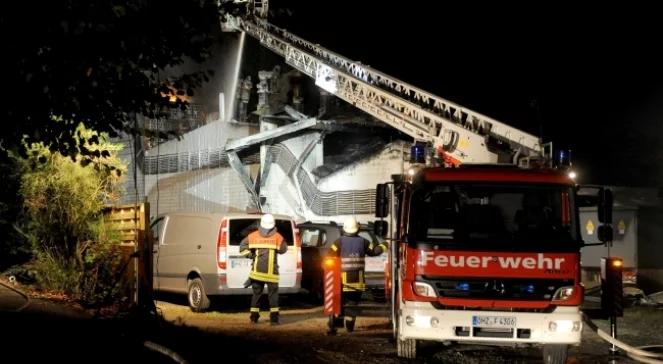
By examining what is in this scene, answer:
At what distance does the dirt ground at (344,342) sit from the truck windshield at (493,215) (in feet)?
5.76

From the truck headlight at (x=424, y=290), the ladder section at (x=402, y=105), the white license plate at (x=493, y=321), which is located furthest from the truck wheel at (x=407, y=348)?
the ladder section at (x=402, y=105)

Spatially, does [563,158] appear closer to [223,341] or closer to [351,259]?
[351,259]

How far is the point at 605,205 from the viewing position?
8.59m

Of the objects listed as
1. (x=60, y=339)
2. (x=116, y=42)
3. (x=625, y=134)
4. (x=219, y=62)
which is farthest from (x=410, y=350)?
(x=219, y=62)

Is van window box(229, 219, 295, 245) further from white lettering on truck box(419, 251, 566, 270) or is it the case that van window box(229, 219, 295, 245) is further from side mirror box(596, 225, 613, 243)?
side mirror box(596, 225, 613, 243)

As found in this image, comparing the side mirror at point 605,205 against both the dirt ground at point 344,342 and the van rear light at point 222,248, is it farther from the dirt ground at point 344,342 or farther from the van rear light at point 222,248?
the van rear light at point 222,248

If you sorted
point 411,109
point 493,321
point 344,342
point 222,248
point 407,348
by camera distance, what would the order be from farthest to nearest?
point 411,109
point 222,248
point 344,342
point 407,348
point 493,321

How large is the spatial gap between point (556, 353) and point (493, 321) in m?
1.02

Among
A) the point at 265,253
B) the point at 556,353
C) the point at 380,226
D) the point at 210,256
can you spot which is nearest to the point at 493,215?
the point at 380,226

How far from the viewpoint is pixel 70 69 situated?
781 cm

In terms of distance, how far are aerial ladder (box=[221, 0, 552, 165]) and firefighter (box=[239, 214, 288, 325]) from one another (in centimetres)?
269

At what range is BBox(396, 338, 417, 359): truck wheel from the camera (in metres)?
8.98

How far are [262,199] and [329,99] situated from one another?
4.20m

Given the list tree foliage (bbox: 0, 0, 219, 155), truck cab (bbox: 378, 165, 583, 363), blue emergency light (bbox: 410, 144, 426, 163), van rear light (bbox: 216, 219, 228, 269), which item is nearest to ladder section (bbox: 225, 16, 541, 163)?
van rear light (bbox: 216, 219, 228, 269)
